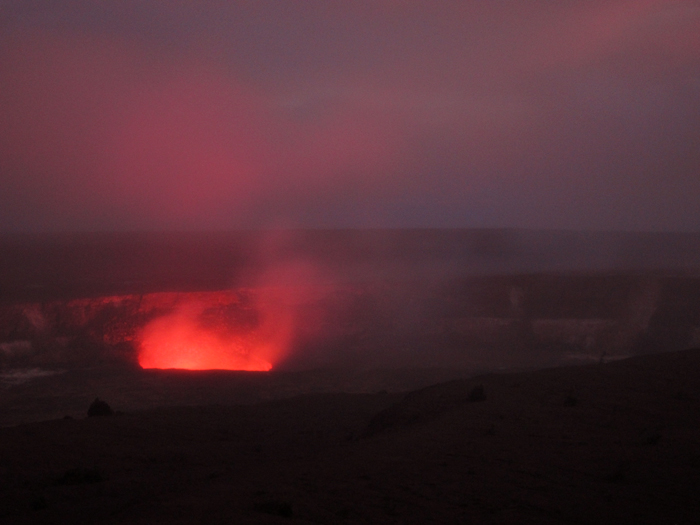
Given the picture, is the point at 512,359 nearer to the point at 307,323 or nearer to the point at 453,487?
the point at 307,323

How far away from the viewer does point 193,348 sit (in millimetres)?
33719

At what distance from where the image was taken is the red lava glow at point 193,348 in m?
32.5

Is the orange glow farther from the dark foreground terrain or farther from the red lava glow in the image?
the dark foreground terrain

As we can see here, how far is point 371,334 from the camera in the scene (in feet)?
125

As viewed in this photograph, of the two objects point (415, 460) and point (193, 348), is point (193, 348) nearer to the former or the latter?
point (193, 348)

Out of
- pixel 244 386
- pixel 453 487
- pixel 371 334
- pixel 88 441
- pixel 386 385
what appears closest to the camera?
pixel 453 487

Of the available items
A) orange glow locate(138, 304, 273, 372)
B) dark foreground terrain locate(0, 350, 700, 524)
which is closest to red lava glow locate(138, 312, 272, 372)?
orange glow locate(138, 304, 273, 372)

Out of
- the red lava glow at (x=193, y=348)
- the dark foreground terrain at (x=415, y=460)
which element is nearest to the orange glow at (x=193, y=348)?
the red lava glow at (x=193, y=348)

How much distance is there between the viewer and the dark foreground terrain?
7.27m

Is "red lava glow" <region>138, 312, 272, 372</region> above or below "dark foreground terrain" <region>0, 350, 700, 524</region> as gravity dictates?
above

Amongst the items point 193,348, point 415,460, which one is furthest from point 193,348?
point 415,460

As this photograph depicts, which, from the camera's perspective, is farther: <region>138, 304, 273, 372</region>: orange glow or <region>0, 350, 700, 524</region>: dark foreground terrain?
<region>138, 304, 273, 372</region>: orange glow

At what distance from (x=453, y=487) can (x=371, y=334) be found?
98.8ft

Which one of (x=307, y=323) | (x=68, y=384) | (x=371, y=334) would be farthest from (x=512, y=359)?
(x=68, y=384)
